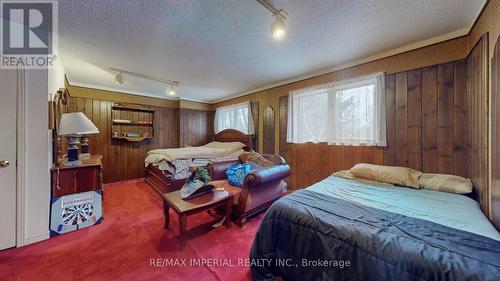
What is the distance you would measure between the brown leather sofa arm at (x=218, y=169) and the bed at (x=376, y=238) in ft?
5.97

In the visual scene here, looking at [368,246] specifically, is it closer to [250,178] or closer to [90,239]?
[250,178]

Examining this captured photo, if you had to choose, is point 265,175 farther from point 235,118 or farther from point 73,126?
point 235,118

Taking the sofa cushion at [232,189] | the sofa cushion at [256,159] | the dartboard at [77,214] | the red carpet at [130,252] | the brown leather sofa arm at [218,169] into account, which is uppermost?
the sofa cushion at [256,159]

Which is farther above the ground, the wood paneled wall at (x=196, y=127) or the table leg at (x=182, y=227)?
the wood paneled wall at (x=196, y=127)

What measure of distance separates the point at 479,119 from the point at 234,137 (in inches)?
160

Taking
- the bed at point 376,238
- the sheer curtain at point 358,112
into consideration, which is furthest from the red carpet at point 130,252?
the sheer curtain at point 358,112

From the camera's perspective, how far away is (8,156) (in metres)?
1.85

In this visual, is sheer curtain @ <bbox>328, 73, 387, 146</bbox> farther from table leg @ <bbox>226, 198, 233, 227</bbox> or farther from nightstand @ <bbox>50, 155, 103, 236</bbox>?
nightstand @ <bbox>50, 155, 103, 236</bbox>

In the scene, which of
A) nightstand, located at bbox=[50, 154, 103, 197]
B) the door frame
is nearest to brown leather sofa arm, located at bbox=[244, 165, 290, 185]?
nightstand, located at bbox=[50, 154, 103, 197]

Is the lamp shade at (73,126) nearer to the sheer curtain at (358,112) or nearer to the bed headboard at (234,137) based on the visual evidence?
the bed headboard at (234,137)

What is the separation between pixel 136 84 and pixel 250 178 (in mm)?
3560

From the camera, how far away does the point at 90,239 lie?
2.05 metres

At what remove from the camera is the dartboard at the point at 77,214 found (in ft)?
7.16

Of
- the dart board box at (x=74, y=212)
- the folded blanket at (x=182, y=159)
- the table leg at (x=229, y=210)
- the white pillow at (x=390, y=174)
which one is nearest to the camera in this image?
the white pillow at (x=390, y=174)
